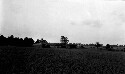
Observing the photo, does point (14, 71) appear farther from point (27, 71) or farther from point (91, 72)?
point (91, 72)

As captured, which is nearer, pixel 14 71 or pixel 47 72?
pixel 14 71

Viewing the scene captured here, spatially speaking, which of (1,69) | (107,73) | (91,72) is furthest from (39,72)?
(107,73)

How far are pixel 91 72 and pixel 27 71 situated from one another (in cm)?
924

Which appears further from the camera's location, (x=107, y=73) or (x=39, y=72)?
(x=107, y=73)

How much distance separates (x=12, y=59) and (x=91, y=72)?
11.4 m

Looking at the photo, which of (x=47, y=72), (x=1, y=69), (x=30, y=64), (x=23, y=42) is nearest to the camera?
→ (x=1, y=69)

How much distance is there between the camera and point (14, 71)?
20.1 metres

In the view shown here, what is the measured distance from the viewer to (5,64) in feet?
72.6

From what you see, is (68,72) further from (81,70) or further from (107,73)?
(107,73)

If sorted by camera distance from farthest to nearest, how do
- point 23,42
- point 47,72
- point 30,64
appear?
point 23,42 < point 30,64 < point 47,72

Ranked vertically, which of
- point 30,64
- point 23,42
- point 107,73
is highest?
point 23,42

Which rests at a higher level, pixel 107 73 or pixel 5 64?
pixel 5 64

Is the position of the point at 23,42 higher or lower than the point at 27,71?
higher

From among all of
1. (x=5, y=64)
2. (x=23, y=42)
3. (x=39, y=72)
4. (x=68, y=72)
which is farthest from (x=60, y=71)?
(x=23, y=42)
